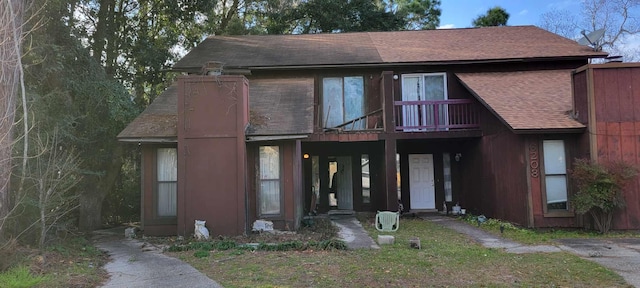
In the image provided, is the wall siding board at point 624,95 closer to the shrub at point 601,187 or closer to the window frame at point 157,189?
the shrub at point 601,187

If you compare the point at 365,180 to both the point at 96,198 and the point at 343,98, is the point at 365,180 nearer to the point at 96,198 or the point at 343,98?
the point at 343,98

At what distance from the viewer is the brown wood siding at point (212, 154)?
31.9 ft

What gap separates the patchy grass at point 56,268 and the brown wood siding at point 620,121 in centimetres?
1052

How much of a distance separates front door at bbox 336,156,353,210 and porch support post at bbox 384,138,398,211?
2895 mm

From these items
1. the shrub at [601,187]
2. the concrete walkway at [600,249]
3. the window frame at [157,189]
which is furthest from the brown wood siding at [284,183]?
the shrub at [601,187]

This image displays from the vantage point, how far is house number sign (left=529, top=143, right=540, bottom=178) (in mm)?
10688

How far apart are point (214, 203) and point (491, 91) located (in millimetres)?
8208

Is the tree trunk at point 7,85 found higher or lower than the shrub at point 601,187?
higher

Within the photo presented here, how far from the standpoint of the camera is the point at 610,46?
26250 millimetres

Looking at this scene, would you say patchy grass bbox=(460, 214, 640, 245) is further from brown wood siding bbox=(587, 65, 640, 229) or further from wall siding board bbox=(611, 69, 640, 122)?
wall siding board bbox=(611, 69, 640, 122)

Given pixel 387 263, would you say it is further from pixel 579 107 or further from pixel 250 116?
pixel 579 107

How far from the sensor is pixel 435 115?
44.7 ft

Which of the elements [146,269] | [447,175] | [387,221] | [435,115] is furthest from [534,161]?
[146,269]

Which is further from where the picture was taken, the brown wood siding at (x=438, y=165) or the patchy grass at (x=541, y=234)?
the brown wood siding at (x=438, y=165)
